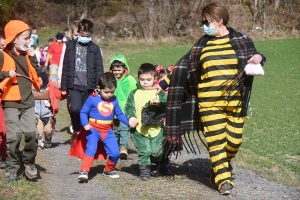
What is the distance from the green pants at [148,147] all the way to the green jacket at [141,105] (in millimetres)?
61

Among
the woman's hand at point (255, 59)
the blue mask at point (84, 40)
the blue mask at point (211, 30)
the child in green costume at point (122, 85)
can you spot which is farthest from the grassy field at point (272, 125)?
the blue mask at point (84, 40)

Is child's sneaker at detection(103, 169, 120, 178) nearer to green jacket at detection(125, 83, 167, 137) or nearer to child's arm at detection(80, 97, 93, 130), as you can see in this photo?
green jacket at detection(125, 83, 167, 137)

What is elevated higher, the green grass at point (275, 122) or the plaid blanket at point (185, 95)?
the plaid blanket at point (185, 95)

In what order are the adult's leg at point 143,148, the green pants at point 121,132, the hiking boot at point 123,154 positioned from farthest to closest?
the green pants at point 121,132 < the hiking boot at point 123,154 < the adult's leg at point 143,148

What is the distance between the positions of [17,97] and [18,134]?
0.45 metres

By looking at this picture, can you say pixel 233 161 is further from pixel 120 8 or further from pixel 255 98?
pixel 120 8

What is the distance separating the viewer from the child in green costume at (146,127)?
7.15 metres

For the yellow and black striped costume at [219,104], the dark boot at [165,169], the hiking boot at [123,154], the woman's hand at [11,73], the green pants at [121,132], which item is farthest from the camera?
the green pants at [121,132]

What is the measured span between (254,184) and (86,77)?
325 cm

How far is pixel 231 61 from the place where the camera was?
634cm

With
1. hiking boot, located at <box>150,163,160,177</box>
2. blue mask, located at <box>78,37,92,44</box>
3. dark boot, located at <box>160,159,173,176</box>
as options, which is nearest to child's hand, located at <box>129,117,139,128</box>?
hiking boot, located at <box>150,163,160,177</box>

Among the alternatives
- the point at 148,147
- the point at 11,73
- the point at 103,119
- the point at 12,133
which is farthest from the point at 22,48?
the point at 148,147

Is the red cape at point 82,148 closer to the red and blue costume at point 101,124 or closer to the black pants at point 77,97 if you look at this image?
the red and blue costume at point 101,124

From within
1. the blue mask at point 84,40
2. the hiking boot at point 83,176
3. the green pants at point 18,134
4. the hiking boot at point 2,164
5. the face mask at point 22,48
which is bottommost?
the hiking boot at point 2,164
